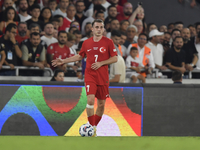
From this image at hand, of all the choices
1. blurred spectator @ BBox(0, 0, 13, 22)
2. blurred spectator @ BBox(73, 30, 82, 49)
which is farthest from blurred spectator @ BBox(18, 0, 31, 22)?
blurred spectator @ BBox(73, 30, 82, 49)

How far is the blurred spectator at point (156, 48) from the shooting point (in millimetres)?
9477

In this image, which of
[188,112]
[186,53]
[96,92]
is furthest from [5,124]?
[186,53]

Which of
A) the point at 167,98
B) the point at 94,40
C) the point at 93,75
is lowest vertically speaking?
the point at 167,98

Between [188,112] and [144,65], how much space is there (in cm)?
288

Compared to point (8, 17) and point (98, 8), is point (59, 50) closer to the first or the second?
point (8, 17)

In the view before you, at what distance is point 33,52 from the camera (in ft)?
26.8

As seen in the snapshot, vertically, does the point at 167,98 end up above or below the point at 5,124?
above

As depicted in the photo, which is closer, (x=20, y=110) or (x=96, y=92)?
(x=96, y=92)

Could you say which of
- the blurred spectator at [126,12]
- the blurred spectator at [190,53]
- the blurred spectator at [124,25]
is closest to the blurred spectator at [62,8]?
the blurred spectator at [124,25]

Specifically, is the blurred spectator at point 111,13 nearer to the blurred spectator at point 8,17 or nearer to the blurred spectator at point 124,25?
the blurred spectator at point 124,25

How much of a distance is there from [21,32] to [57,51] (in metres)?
1.00

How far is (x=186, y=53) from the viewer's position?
993 centimetres

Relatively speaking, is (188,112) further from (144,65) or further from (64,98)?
(144,65)

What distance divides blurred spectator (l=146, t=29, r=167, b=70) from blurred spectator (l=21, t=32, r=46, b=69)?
3.03 metres
